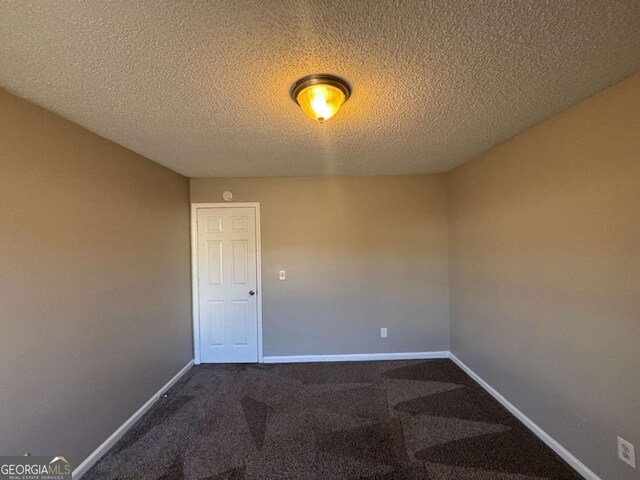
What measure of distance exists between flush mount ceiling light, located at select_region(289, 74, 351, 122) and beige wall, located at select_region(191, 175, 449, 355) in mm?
2121

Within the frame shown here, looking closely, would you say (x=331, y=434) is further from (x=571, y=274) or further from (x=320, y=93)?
(x=320, y=93)

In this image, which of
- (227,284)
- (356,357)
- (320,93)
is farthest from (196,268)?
(320,93)

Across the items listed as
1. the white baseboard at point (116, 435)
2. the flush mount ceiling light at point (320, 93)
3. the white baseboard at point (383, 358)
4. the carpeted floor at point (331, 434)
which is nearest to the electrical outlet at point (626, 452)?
the white baseboard at point (383, 358)

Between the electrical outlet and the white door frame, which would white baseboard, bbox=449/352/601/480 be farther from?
the white door frame

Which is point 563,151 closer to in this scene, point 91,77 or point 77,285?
point 91,77

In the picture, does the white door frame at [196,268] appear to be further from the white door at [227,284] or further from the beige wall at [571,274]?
the beige wall at [571,274]

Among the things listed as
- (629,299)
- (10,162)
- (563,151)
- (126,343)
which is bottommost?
(126,343)

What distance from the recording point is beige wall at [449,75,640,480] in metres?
1.55

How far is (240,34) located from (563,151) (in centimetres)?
215

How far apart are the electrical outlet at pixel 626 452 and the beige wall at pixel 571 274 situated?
0.03 meters

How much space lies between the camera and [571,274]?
1.88 meters

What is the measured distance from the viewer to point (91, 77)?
1.42 metres

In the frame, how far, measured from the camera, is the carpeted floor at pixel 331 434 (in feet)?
6.26

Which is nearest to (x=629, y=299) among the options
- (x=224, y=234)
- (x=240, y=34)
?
(x=240, y=34)
